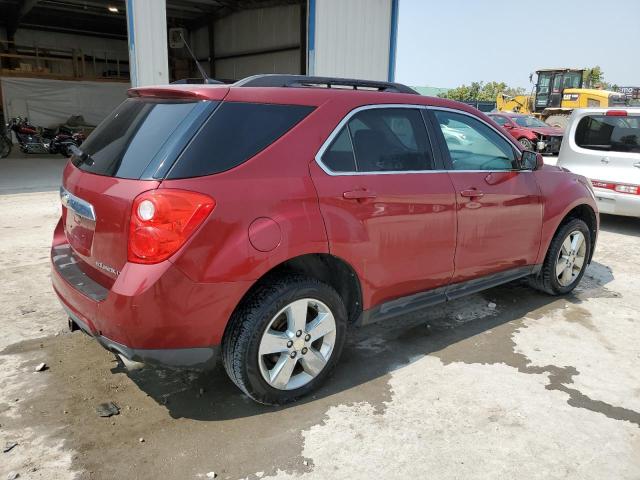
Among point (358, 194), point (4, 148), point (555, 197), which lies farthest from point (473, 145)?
point (4, 148)

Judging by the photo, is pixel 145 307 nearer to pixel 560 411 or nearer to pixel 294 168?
pixel 294 168

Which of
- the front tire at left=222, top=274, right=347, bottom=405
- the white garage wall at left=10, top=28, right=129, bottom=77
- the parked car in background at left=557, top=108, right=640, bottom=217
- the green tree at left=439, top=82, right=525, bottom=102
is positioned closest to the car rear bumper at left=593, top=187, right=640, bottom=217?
the parked car in background at left=557, top=108, right=640, bottom=217

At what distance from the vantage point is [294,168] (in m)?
2.74

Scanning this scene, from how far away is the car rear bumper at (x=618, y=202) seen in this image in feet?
22.9

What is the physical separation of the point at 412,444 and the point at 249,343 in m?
0.99

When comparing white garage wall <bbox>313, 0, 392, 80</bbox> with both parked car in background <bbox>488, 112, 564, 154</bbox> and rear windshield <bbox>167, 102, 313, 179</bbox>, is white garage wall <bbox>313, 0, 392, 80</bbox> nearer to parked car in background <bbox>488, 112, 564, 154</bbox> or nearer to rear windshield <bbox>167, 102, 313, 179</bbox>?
parked car in background <bbox>488, 112, 564, 154</bbox>

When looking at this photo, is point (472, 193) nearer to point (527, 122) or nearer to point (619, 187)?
point (619, 187)

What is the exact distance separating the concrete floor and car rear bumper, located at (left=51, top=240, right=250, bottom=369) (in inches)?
19.0

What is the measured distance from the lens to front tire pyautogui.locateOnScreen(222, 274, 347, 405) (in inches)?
105

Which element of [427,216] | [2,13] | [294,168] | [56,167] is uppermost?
[2,13]

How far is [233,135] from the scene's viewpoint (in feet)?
8.55

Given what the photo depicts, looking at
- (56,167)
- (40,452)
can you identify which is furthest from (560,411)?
(56,167)

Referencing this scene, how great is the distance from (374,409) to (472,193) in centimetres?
163

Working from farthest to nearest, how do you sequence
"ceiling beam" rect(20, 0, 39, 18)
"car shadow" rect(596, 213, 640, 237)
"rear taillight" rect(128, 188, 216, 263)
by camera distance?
"ceiling beam" rect(20, 0, 39, 18) < "car shadow" rect(596, 213, 640, 237) < "rear taillight" rect(128, 188, 216, 263)
